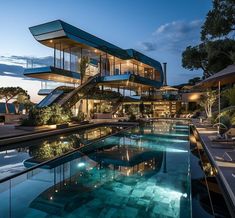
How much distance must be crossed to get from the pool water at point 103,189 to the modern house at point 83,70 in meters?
12.3

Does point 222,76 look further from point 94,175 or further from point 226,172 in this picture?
point 94,175

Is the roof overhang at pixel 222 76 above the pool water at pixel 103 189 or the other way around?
above

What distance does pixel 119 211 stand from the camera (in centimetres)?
386

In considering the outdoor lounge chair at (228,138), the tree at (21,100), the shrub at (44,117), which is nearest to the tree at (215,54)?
the outdoor lounge chair at (228,138)

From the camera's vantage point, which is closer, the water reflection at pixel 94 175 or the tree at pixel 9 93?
the water reflection at pixel 94 175

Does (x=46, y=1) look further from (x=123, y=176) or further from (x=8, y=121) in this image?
(x=123, y=176)

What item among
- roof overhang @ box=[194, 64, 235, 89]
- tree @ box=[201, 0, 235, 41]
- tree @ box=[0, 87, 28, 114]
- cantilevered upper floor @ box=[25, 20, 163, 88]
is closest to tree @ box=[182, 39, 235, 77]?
tree @ box=[201, 0, 235, 41]

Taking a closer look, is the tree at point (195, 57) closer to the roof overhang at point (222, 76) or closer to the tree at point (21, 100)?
the tree at point (21, 100)

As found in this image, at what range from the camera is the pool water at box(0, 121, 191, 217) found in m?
3.87

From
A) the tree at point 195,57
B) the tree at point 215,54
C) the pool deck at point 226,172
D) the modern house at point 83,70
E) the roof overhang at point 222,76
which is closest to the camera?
the pool deck at point 226,172

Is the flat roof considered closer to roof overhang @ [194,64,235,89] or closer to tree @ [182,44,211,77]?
tree @ [182,44,211,77]

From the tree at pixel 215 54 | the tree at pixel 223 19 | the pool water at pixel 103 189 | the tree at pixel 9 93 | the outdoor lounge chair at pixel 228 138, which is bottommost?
the pool water at pixel 103 189

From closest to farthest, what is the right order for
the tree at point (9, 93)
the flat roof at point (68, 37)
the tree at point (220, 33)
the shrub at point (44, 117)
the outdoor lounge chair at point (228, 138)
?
1. the outdoor lounge chair at point (228, 138)
2. the shrub at point (44, 117)
3. the flat roof at point (68, 37)
4. the tree at point (220, 33)
5. the tree at point (9, 93)

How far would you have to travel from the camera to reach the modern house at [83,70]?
18766 millimetres
